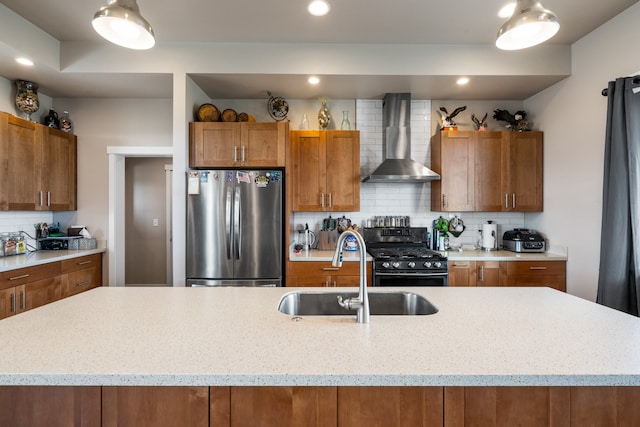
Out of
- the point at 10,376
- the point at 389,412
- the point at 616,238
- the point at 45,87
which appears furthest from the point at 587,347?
the point at 45,87

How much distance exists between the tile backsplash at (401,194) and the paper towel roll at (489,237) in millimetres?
202

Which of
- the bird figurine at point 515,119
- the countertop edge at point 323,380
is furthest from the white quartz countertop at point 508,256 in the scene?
the countertop edge at point 323,380

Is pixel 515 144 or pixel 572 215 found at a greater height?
pixel 515 144

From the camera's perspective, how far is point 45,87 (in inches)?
136

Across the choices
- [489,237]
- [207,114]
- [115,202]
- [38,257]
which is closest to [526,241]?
[489,237]

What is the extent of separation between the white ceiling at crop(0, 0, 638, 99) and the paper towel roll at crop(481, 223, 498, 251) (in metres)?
1.49

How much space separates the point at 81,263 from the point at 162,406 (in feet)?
10.2

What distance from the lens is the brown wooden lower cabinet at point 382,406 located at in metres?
0.99

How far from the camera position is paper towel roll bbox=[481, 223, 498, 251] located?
12.2 ft

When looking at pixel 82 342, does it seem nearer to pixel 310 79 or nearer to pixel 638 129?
pixel 310 79

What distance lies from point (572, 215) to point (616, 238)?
72 centimetres

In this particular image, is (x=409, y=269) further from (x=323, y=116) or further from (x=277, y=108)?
(x=277, y=108)

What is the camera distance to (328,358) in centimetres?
99

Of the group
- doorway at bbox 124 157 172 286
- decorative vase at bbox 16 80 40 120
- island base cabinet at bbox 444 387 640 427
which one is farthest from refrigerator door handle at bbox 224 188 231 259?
doorway at bbox 124 157 172 286
